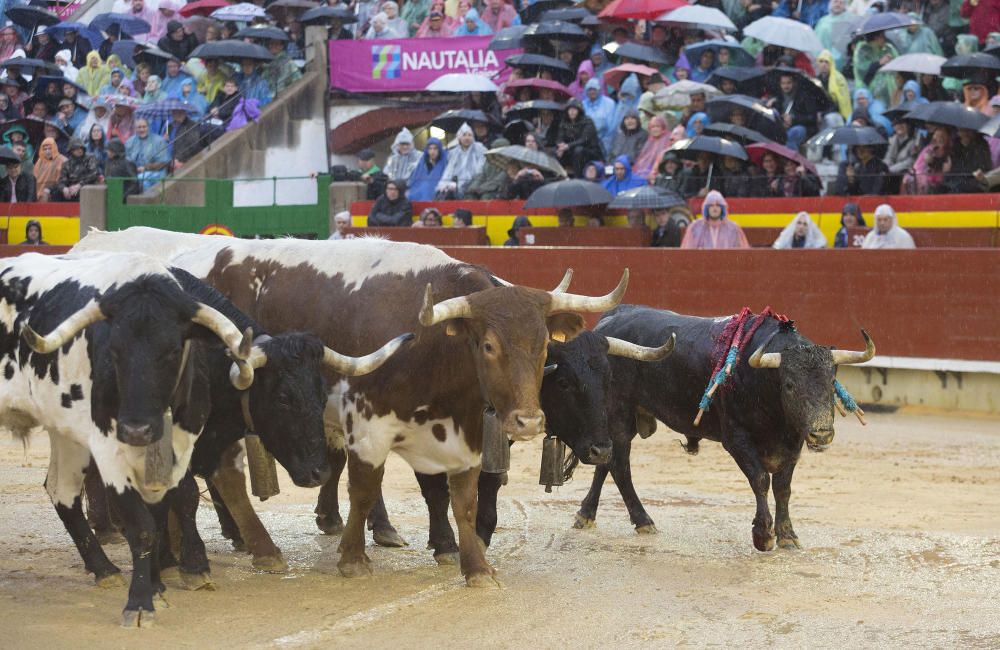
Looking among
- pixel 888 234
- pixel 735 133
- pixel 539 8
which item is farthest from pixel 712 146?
pixel 539 8

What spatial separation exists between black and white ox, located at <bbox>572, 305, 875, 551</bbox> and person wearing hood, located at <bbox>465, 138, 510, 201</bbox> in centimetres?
804

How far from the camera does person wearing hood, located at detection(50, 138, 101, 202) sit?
2030 centimetres

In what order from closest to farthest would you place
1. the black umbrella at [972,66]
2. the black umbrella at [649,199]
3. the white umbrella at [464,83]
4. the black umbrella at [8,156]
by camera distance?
the black umbrella at [972,66] < the black umbrella at [649,199] < the white umbrella at [464,83] < the black umbrella at [8,156]

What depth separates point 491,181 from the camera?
16.8 metres

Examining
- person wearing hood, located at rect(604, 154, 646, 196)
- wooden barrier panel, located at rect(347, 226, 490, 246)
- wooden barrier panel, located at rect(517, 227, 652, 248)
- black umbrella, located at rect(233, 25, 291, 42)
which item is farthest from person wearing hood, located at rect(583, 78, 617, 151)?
black umbrella, located at rect(233, 25, 291, 42)

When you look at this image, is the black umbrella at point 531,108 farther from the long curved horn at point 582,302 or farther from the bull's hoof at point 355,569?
the bull's hoof at point 355,569

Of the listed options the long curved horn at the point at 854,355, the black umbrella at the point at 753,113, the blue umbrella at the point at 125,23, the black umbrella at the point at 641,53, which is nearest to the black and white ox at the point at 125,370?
the long curved horn at the point at 854,355

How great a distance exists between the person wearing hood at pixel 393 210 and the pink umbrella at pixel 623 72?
2620 millimetres

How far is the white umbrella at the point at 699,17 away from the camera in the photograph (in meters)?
16.4

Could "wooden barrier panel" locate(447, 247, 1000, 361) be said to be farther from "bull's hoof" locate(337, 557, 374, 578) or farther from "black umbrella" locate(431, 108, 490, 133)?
"bull's hoof" locate(337, 557, 374, 578)

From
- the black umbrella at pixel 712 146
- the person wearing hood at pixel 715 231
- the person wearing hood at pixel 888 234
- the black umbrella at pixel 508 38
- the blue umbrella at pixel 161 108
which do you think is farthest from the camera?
the blue umbrella at pixel 161 108

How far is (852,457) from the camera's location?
35.9 feet

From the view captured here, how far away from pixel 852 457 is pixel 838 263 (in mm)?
3088

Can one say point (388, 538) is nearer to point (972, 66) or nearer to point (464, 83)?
point (972, 66)
